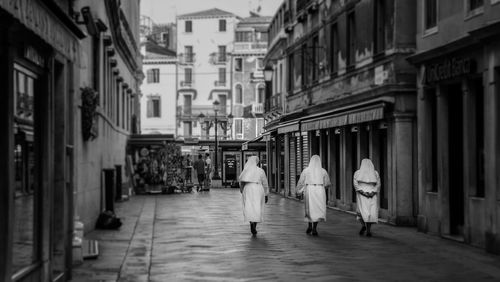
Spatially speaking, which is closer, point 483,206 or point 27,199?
point 27,199

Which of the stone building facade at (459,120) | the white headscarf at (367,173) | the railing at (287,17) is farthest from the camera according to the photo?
the railing at (287,17)

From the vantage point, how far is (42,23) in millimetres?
8820

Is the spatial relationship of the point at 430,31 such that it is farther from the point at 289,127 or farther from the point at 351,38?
the point at 289,127

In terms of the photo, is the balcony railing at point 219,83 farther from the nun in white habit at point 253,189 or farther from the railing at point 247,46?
the nun in white habit at point 253,189

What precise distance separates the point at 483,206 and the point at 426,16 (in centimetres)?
576

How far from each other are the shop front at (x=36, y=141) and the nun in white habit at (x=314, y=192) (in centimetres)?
913

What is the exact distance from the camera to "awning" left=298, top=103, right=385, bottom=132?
2347 centimetres

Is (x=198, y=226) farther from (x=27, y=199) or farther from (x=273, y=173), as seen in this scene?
(x=273, y=173)

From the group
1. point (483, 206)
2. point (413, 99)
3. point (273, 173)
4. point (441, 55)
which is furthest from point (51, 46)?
point (273, 173)

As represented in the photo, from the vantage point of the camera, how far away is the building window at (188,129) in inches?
4063

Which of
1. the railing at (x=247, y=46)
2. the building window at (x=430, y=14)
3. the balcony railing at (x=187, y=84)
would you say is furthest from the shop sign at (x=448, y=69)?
the balcony railing at (x=187, y=84)

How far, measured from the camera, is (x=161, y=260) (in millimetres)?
14836

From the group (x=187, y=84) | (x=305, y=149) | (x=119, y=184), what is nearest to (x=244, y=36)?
(x=187, y=84)

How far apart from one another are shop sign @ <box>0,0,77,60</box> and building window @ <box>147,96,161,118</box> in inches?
3597
